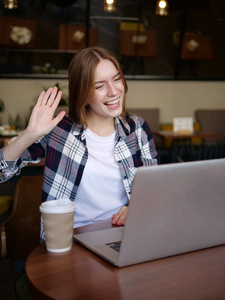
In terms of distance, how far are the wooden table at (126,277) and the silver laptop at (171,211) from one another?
3 cm

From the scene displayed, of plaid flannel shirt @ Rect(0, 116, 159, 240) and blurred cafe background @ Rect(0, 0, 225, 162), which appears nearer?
plaid flannel shirt @ Rect(0, 116, 159, 240)

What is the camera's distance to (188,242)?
1.05 meters

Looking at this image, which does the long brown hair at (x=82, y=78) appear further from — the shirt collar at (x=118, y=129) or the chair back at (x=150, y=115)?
the chair back at (x=150, y=115)

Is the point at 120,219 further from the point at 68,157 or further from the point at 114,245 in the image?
the point at 68,157

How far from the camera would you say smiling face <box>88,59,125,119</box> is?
5.32ft

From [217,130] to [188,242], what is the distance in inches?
241

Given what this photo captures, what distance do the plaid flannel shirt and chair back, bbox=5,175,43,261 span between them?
1.29 feet

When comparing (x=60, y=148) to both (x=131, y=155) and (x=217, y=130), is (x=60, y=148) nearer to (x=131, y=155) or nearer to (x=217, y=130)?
(x=131, y=155)

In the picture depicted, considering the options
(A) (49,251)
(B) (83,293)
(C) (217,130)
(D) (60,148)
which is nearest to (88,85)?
(D) (60,148)

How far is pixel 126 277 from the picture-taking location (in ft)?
3.10

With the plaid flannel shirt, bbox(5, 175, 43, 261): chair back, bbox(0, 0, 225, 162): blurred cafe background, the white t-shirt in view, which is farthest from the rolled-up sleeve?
bbox(0, 0, 225, 162): blurred cafe background

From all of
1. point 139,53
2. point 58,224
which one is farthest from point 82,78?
point 139,53

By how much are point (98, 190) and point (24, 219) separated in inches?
22.4

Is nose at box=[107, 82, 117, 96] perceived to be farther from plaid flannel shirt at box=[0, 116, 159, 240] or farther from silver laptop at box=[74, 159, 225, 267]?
silver laptop at box=[74, 159, 225, 267]
